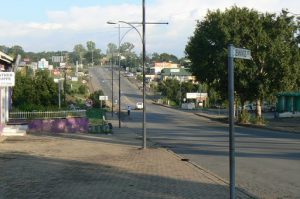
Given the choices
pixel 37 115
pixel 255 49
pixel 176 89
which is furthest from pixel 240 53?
pixel 176 89

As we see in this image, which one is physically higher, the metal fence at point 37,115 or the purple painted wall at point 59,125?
the metal fence at point 37,115

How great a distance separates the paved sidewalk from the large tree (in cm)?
3053

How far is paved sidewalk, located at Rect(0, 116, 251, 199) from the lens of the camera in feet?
37.6

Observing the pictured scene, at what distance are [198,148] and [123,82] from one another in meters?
158

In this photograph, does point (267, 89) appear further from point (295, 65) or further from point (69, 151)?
point (69, 151)

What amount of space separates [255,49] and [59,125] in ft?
73.0

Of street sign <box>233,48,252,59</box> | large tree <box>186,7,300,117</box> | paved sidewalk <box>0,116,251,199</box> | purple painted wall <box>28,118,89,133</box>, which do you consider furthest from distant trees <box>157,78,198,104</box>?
street sign <box>233,48,252,59</box>

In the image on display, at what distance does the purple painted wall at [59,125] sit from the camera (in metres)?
35.5

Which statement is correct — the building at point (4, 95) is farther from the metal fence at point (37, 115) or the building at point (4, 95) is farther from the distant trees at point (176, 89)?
the distant trees at point (176, 89)

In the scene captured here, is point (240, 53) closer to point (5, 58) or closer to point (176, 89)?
point (5, 58)

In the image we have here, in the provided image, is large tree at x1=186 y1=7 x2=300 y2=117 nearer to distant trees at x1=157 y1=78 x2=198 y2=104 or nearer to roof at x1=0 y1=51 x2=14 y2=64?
roof at x1=0 y1=51 x2=14 y2=64

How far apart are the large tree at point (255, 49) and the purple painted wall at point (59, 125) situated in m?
18.1

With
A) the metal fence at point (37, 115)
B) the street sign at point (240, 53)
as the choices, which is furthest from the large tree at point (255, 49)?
the street sign at point (240, 53)

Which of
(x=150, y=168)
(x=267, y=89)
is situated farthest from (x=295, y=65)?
(x=150, y=168)
